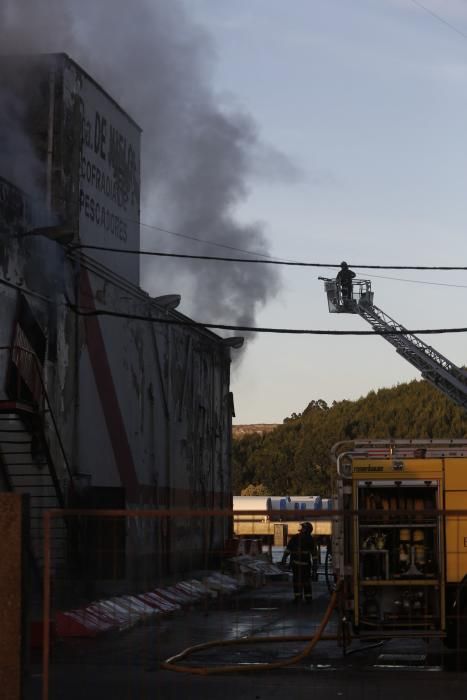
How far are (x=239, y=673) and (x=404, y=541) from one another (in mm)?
2576

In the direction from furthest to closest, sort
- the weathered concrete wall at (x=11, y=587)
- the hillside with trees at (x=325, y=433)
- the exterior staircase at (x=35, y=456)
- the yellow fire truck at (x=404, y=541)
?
the hillside with trees at (x=325, y=433)
the exterior staircase at (x=35, y=456)
the yellow fire truck at (x=404, y=541)
the weathered concrete wall at (x=11, y=587)

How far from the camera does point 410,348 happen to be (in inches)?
1789

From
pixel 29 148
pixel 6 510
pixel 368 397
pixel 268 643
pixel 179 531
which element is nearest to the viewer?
pixel 6 510

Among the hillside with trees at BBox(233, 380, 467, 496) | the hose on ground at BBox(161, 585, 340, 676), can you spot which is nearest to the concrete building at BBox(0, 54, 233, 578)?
the hose on ground at BBox(161, 585, 340, 676)

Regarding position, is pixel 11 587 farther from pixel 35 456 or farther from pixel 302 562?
pixel 35 456

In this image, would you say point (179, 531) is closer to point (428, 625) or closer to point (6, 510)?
point (428, 625)

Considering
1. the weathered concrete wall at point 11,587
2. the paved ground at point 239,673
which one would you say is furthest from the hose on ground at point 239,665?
the weathered concrete wall at point 11,587

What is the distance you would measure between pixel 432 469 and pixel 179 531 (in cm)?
1779

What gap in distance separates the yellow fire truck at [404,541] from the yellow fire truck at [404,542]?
0.04 ft

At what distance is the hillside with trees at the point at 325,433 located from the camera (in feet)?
343

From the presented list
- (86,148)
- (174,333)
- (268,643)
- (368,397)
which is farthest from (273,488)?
(268,643)

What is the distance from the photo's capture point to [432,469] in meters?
14.1

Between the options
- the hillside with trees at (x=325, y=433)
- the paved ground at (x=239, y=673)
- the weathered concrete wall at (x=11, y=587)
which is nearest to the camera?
the weathered concrete wall at (x=11, y=587)

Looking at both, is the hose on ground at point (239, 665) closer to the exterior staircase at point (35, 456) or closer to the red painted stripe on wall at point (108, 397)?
the exterior staircase at point (35, 456)
